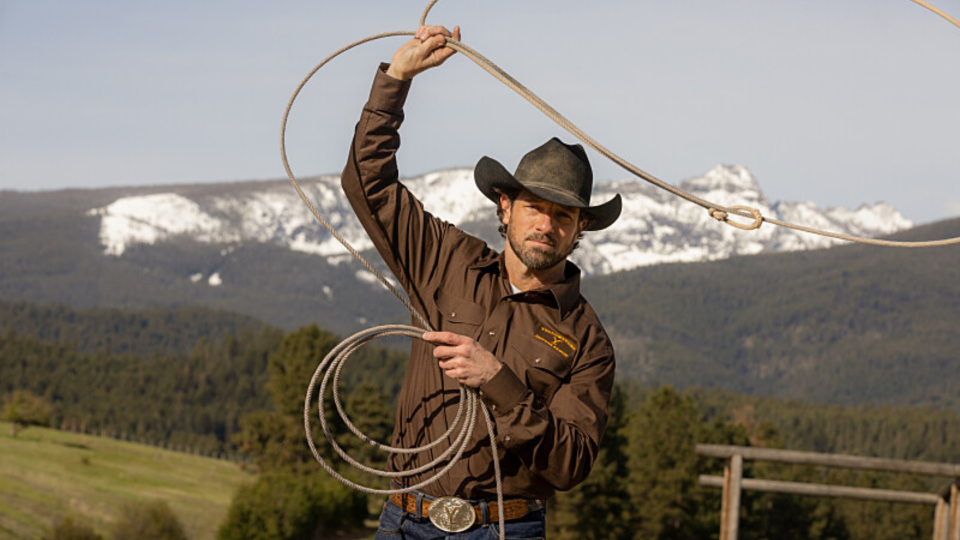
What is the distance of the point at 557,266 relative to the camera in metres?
3.60

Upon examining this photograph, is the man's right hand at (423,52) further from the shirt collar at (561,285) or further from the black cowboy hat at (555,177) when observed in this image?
the shirt collar at (561,285)

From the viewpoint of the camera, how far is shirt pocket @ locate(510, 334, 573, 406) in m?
3.43

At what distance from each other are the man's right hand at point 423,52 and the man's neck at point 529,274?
2.10 ft

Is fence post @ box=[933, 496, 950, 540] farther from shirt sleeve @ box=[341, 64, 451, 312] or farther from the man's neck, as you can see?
shirt sleeve @ box=[341, 64, 451, 312]

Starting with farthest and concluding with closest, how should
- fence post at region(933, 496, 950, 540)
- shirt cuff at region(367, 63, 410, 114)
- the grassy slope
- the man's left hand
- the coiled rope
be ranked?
the grassy slope → fence post at region(933, 496, 950, 540) → shirt cuff at region(367, 63, 410, 114) → the coiled rope → the man's left hand

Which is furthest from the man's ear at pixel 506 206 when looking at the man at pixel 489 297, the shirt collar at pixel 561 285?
the shirt collar at pixel 561 285

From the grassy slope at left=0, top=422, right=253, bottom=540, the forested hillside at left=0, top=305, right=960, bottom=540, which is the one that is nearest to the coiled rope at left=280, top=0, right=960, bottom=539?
the forested hillside at left=0, top=305, right=960, bottom=540

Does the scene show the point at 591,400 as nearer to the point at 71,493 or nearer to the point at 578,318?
the point at 578,318

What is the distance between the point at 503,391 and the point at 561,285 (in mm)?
565

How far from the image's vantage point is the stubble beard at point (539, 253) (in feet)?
11.5

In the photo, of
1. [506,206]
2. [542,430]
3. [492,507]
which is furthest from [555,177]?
[492,507]

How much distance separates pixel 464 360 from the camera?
310 centimetres

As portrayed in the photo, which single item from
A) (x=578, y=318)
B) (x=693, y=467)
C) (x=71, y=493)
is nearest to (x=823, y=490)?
(x=578, y=318)

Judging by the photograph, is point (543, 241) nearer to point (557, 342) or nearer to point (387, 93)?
point (557, 342)
